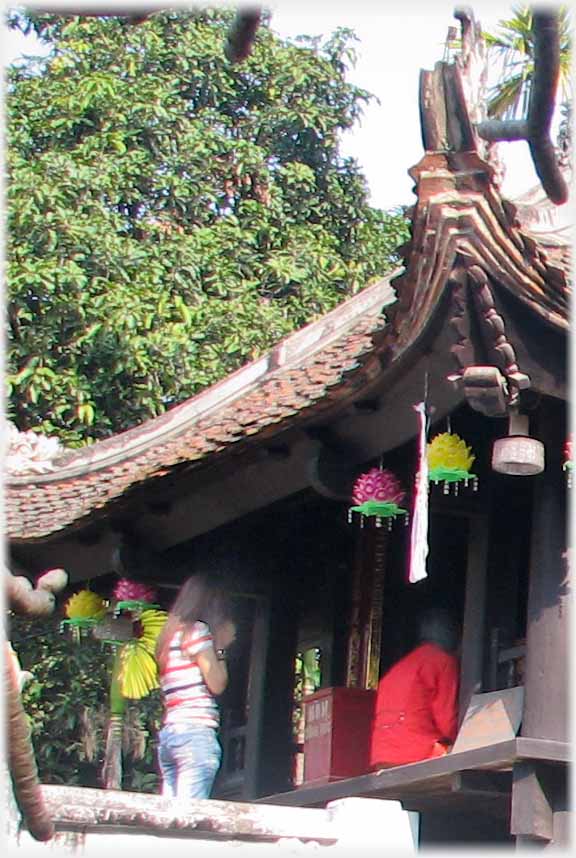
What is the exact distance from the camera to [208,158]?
52.5 ft

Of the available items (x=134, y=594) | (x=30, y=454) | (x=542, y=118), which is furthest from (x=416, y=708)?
(x=542, y=118)

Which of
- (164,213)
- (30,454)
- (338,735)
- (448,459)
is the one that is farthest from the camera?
(164,213)

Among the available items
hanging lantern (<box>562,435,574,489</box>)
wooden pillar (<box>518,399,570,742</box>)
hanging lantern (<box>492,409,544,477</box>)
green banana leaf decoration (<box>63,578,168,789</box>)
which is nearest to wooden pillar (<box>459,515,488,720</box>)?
wooden pillar (<box>518,399,570,742</box>)

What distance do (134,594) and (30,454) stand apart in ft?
5.37

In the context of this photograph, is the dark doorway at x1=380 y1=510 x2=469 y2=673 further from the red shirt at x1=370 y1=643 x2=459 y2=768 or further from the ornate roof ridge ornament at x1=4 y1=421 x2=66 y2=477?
the ornate roof ridge ornament at x1=4 y1=421 x2=66 y2=477

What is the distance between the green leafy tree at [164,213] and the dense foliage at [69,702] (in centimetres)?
177

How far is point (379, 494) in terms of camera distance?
680 centimetres

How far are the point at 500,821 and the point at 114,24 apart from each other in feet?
35.0

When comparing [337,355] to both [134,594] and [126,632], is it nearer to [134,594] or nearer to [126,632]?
[134,594]

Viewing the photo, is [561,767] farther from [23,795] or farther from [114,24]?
[114,24]

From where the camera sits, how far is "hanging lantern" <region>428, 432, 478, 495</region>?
20.8 ft

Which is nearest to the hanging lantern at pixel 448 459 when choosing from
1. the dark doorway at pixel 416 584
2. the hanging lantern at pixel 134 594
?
the dark doorway at pixel 416 584

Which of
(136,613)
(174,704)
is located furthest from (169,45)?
(174,704)

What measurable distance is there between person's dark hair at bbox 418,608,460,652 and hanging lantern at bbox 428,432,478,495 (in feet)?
3.60
